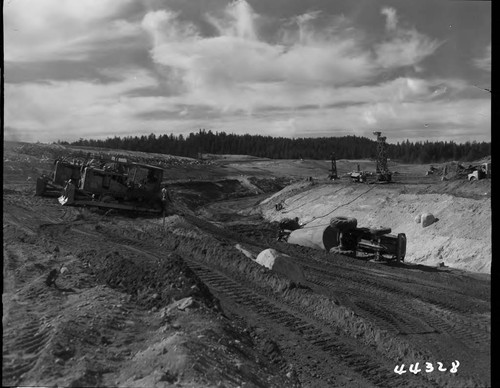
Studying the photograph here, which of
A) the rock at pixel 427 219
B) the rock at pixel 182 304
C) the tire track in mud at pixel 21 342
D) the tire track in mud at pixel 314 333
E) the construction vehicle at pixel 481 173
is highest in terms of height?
the construction vehicle at pixel 481 173

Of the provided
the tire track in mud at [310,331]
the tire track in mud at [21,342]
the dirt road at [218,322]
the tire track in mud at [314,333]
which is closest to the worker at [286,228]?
the dirt road at [218,322]

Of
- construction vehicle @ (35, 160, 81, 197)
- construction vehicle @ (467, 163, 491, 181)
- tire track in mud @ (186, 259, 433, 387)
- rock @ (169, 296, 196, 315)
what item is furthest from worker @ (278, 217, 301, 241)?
rock @ (169, 296, 196, 315)

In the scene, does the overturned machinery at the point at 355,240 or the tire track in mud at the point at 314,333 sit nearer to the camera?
the tire track in mud at the point at 314,333

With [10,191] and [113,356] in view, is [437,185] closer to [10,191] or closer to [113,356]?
[10,191]

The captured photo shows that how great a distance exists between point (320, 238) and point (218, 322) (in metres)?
12.3

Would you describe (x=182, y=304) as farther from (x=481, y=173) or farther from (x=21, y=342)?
(x=481, y=173)

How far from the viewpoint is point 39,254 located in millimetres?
9555

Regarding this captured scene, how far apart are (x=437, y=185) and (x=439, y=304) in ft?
65.3

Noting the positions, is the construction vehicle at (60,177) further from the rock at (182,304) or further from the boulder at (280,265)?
the rock at (182,304)

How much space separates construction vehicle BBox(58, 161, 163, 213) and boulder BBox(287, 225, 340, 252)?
6.58m

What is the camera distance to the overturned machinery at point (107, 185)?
20094mm

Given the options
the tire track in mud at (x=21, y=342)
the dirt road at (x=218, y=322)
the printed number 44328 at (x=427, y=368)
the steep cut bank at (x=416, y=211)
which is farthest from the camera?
the steep cut bank at (x=416, y=211)

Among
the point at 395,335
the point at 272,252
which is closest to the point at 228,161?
the point at 272,252

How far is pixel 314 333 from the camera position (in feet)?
26.1
